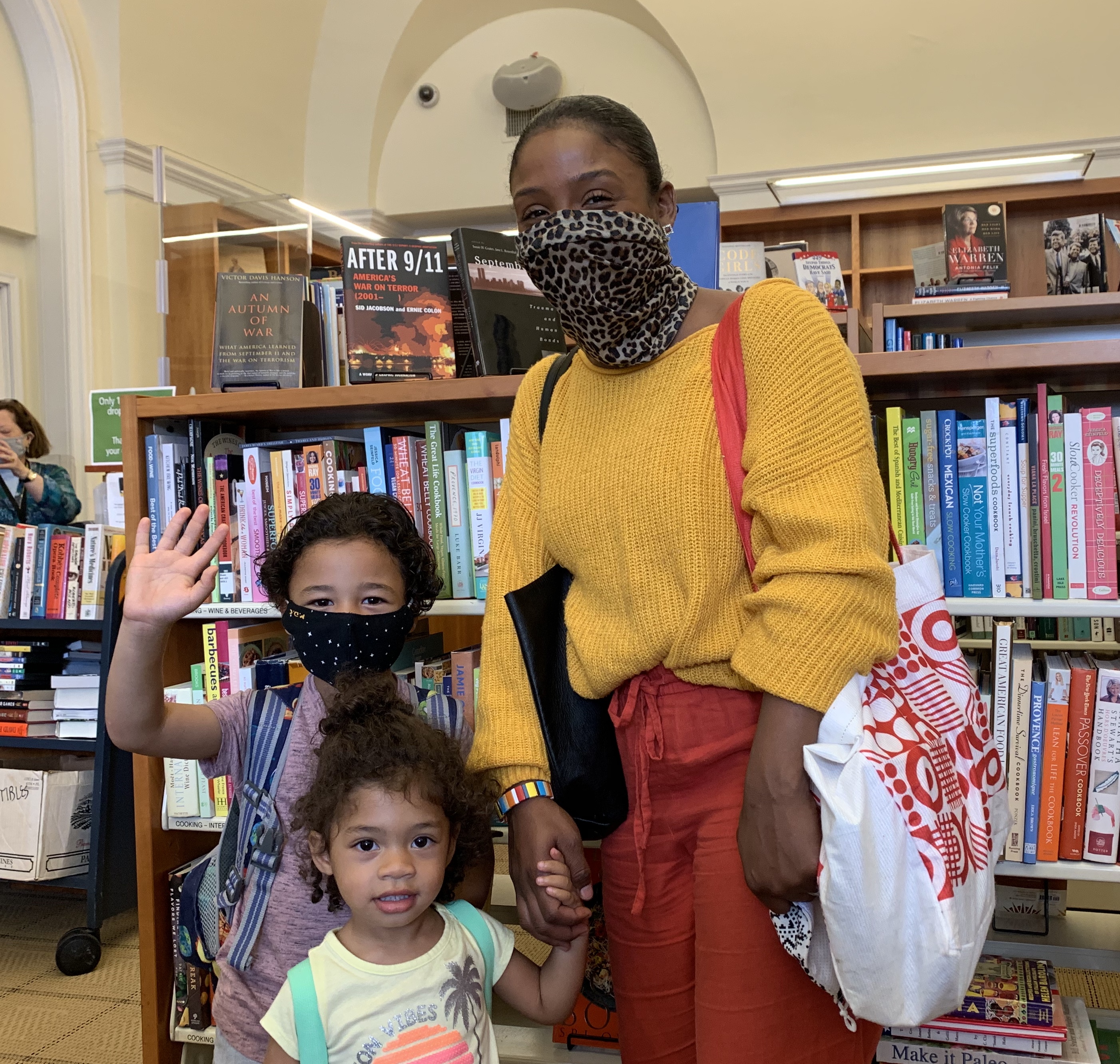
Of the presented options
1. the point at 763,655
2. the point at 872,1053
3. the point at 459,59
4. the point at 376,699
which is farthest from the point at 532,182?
the point at 459,59

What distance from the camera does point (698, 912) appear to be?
3.74ft

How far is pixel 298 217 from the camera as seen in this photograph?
299 centimetres

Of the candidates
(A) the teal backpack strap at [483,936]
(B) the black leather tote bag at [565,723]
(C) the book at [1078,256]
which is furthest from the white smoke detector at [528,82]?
(A) the teal backpack strap at [483,936]

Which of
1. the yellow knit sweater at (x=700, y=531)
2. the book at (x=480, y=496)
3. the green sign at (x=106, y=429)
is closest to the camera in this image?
the yellow knit sweater at (x=700, y=531)

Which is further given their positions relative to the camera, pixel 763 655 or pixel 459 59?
pixel 459 59

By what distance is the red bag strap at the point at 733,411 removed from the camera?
1.07 m

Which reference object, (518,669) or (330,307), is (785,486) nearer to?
(518,669)

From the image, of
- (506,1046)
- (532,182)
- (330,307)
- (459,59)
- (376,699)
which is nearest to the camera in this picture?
(532,182)

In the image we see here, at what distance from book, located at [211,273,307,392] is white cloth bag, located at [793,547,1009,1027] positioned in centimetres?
143

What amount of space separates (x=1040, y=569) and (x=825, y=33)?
586 cm

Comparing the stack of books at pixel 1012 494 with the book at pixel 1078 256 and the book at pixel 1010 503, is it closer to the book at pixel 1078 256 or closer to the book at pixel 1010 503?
the book at pixel 1010 503

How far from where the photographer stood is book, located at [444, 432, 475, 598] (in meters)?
1.96

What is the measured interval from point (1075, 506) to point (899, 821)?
2.90 ft

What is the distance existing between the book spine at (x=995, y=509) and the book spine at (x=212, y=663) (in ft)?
4.67
